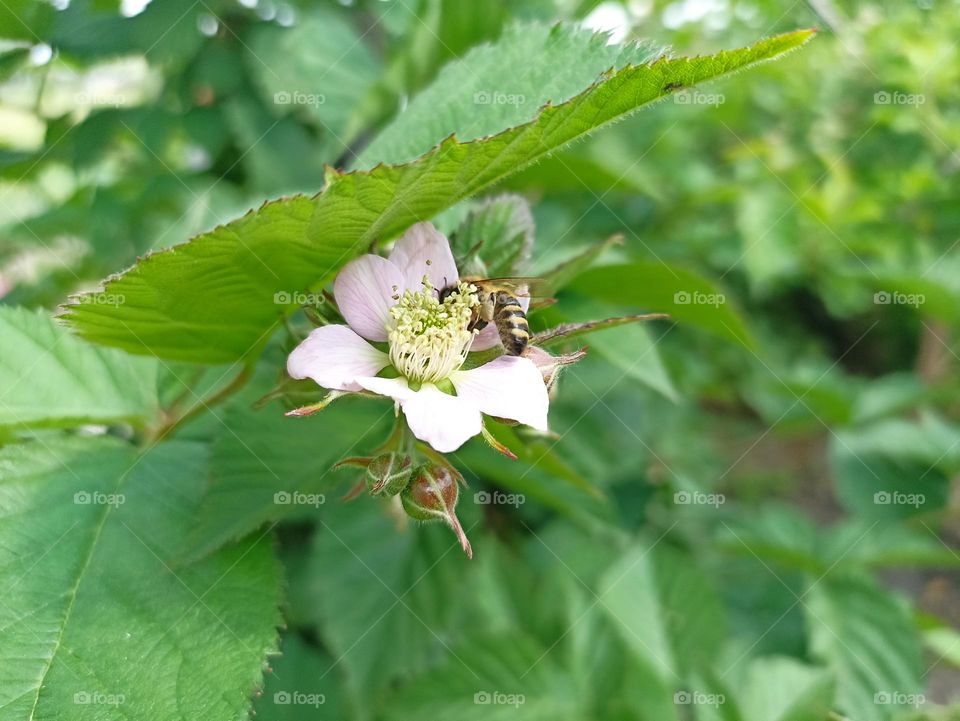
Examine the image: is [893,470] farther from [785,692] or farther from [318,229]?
[318,229]

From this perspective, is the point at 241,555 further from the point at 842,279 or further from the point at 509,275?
the point at 842,279

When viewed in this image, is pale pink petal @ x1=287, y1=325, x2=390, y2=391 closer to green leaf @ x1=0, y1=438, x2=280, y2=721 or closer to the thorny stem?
the thorny stem

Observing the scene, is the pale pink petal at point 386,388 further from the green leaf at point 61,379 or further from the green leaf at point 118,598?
the green leaf at point 61,379

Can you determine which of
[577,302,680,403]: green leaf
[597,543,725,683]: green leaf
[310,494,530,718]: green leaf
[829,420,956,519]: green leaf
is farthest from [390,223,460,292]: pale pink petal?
[829,420,956,519]: green leaf

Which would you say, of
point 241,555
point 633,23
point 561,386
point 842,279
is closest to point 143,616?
point 241,555

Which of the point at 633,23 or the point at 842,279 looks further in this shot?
the point at 842,279

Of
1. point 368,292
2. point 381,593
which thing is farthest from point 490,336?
point 381,593
